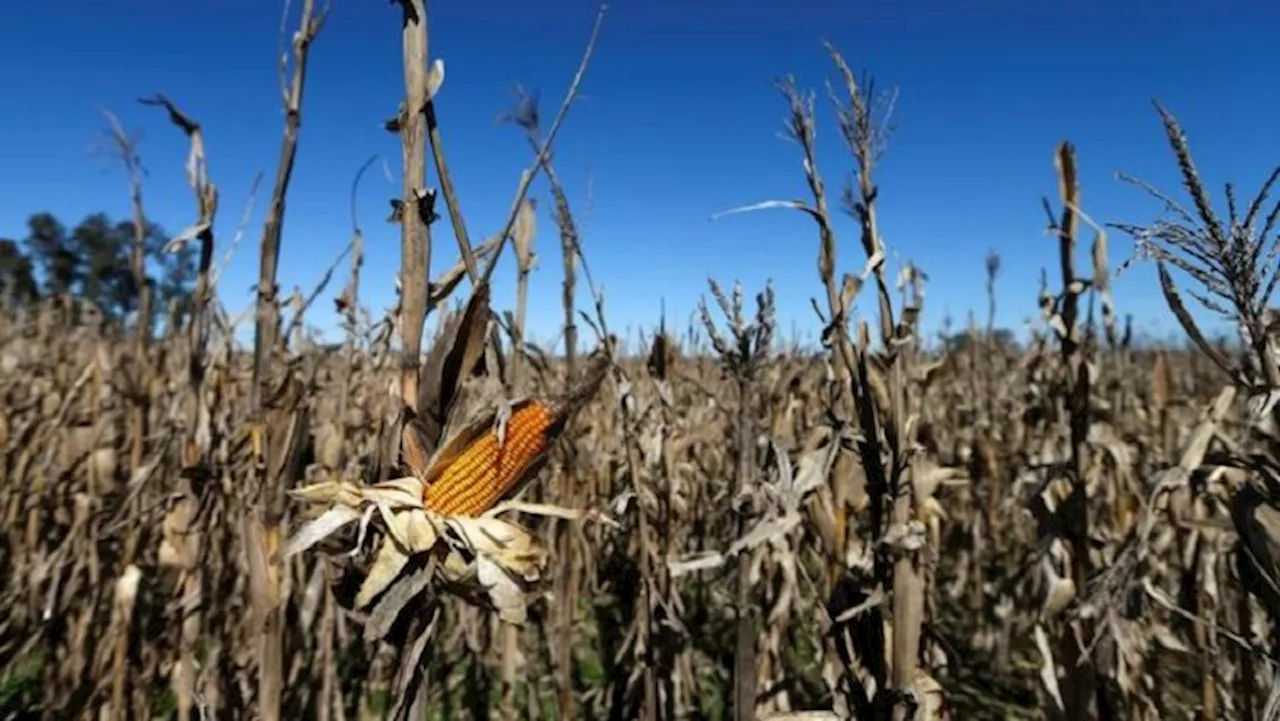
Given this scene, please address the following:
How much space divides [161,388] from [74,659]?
189cm

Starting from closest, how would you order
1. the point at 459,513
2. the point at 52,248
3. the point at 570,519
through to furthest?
the point at 459,513, the point at 570,519, the point at 52,248

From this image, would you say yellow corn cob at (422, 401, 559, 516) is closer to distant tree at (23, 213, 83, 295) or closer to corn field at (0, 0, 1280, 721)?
corn field at (0, 0, 1280, 721)

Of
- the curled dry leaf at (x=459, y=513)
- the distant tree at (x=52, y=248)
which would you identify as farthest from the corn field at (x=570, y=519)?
the distant tree at (x=52, y=248)

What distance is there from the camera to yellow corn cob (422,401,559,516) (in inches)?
38.3

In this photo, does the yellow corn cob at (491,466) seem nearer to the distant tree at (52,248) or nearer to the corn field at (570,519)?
the corn field at (570,519)

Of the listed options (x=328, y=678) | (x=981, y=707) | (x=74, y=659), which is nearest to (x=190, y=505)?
(x=328, y=678)

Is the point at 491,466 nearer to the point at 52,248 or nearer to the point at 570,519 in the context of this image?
the point at 570,519

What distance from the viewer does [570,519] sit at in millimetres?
1489

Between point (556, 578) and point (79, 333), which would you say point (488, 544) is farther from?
point (79, 333)

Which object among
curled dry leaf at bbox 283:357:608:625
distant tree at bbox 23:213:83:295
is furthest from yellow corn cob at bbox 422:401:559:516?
distant tree at bbox 23:213:83:295

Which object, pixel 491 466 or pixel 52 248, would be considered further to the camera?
pixel 52 248

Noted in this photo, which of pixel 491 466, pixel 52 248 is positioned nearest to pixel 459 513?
pixel 491 466

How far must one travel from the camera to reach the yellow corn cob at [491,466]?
0.97 meters

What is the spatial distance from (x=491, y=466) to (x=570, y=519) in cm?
52
